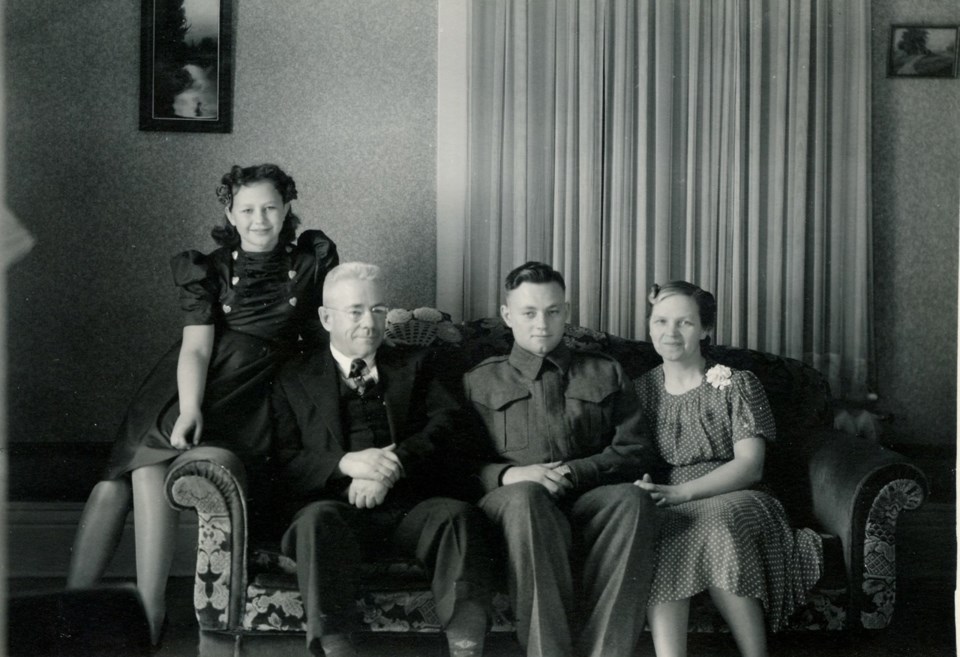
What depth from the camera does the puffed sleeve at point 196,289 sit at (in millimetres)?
2596

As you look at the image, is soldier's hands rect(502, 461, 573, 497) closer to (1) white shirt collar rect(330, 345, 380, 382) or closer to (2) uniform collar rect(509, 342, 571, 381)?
(2) uniform collar rect(509, 342, 571, 381)

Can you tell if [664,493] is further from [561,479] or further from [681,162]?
[681,162]

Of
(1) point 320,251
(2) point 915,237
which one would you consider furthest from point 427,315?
(2) point 915,237

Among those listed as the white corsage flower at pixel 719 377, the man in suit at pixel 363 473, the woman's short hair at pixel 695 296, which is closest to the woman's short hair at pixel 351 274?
the man in suit at pixel 363 473

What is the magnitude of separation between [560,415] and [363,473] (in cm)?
63

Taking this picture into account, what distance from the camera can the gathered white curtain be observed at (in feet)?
10.9

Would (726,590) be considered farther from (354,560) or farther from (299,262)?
(299,262)

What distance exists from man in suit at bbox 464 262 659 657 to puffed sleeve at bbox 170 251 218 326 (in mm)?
843

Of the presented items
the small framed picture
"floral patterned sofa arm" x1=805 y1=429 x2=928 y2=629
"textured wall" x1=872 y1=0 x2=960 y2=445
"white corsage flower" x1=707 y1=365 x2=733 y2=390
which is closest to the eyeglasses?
"white corsage flower" x1=707 y1=365 x2=733 y2=390

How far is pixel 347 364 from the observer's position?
99.6 inches

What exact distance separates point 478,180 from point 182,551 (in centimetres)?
186

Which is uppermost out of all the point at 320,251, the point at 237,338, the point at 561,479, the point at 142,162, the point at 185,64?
the point at 185,64

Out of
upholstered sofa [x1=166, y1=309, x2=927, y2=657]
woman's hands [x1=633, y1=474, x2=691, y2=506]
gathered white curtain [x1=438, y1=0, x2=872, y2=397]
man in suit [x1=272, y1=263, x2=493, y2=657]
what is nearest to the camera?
man in suit [x1=272, y1=263, x2=493, y2=657]

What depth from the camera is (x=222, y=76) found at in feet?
10.8
